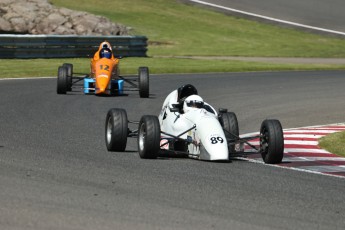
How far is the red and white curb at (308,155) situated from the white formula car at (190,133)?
36 cm

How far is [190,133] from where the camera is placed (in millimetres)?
13188

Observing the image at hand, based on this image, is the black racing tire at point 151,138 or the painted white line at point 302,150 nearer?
the black racing tire at point 151,138

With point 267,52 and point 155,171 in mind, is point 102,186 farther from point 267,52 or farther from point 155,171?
point 267,52

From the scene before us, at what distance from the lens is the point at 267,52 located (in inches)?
1614

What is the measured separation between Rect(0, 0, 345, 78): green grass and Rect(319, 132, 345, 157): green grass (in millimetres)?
15260

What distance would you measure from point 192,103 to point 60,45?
20118mm

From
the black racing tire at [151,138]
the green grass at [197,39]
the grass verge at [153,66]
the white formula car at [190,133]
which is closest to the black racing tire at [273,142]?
the white formula car at [190,133]

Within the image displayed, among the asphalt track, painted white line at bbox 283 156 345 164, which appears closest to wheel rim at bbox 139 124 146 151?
the asphalt track

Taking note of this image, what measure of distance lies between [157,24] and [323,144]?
1220 inches

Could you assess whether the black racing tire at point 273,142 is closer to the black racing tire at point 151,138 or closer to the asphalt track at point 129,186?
the asphalt track at point 129,186

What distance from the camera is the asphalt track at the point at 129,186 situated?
874 centimetres

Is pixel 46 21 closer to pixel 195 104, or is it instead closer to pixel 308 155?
pixel 308 155

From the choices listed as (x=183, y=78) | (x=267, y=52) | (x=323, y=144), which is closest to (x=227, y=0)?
(x=267, y=52)

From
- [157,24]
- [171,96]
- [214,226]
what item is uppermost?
[157,24]
